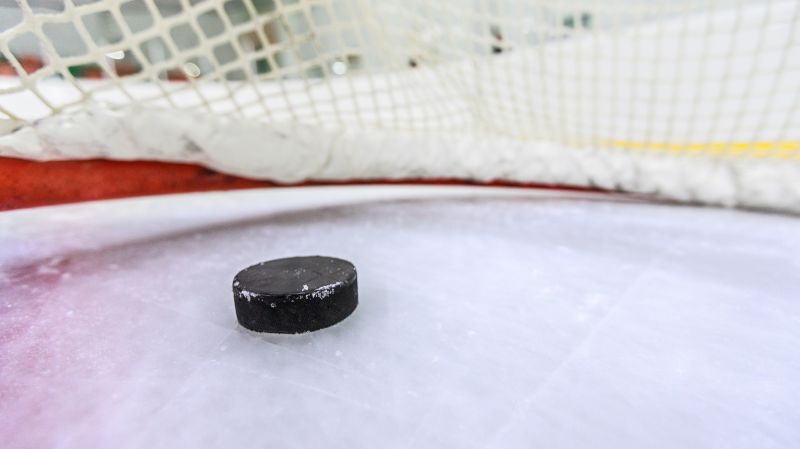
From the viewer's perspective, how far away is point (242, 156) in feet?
3.31

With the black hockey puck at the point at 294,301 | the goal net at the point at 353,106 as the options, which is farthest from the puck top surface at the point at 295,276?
the goal net at the point at 353,106

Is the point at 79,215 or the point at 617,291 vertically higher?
the point at 79,215

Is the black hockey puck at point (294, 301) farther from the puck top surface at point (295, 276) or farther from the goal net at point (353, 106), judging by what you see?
the goal net at point (353, 106)

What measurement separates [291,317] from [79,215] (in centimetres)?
92

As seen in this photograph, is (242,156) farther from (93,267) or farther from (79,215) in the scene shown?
(79,215)

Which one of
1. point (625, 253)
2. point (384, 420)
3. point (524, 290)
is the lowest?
point (625, 253)

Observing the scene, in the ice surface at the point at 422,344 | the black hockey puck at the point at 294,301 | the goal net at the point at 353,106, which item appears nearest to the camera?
the ice surface at the point at 422,344

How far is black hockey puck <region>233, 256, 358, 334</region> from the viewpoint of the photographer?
22.4 inches

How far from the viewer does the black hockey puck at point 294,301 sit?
0.57 m

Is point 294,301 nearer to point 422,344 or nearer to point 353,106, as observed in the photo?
point 422,344

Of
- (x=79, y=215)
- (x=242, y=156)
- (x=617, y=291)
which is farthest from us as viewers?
(x=79, y=215)

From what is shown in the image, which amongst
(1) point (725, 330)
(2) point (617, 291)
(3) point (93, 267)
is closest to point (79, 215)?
(3) point (93, 267)

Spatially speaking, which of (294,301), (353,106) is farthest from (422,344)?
(353,106)

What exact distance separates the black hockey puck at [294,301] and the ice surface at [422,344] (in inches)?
0.7
